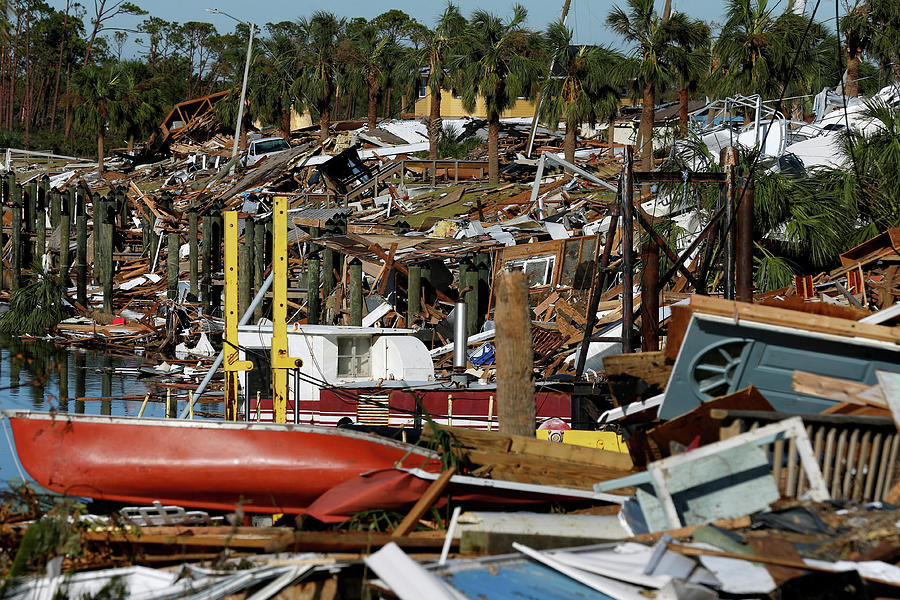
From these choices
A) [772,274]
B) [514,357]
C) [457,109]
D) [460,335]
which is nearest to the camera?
[514,357]

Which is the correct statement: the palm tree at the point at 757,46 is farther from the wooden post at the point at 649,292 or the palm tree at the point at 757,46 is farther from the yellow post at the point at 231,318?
the yellow post at the point at 231,318

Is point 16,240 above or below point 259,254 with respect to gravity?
above

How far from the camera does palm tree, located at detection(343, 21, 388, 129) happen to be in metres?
49.7

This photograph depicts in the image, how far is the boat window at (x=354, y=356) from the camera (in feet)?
51.0

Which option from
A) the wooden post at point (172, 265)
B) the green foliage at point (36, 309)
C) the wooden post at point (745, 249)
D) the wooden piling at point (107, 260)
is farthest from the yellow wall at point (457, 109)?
the wooden post at point (745, 249)

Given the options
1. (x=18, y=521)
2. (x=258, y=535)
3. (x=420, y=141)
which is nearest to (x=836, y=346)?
(x=258, y=535)

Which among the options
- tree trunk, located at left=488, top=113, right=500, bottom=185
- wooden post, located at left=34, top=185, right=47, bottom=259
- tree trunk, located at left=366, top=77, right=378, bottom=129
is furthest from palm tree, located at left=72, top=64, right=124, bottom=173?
tree trunk, located at left=488, top=113, right=500, bottom=185

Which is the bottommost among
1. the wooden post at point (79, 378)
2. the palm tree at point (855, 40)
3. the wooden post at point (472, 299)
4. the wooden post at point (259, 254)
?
the wooden post at point (79, 378)

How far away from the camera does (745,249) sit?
13.7 m

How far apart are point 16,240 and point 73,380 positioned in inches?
453

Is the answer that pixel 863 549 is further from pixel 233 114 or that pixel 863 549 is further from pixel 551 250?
pixel 233 114

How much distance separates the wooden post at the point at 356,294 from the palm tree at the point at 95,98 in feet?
101

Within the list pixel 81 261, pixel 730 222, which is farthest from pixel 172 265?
pixel 730 222

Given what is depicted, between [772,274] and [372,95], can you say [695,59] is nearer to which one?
[772,274]
